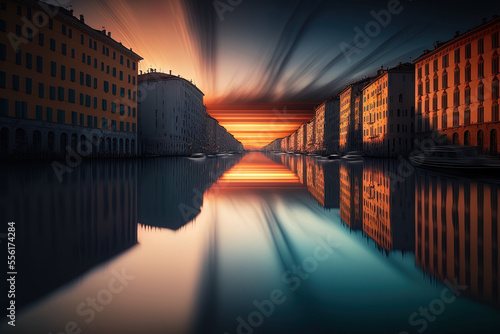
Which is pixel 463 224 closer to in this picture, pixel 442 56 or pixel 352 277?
pixel 352 277

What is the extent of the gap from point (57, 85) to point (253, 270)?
45189 mm

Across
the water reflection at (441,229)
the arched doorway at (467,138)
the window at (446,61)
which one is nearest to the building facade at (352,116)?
the window at (446,61)

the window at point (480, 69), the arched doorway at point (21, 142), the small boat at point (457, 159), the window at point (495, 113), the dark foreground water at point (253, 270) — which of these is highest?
the window at point (480, 69)

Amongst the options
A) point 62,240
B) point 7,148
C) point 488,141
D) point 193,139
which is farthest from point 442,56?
point 193,139

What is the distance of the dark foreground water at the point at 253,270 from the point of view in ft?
9.64

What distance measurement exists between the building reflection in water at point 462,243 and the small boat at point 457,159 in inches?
520

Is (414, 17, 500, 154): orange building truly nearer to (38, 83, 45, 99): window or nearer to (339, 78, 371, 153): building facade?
(339, 78, 371, 153): building facade

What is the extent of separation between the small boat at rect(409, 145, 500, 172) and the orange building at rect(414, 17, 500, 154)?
1477 cm

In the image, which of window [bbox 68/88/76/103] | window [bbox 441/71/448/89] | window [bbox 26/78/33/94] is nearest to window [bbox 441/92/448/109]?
window [bbox 441/71/448/89]

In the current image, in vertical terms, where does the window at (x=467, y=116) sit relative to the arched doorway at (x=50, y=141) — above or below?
above

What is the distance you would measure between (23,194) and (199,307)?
10720 millimetres

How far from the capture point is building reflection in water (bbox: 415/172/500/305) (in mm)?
3980

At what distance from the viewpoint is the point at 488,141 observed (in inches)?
1389

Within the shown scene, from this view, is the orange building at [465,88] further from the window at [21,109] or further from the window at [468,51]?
the window at [21,109]
